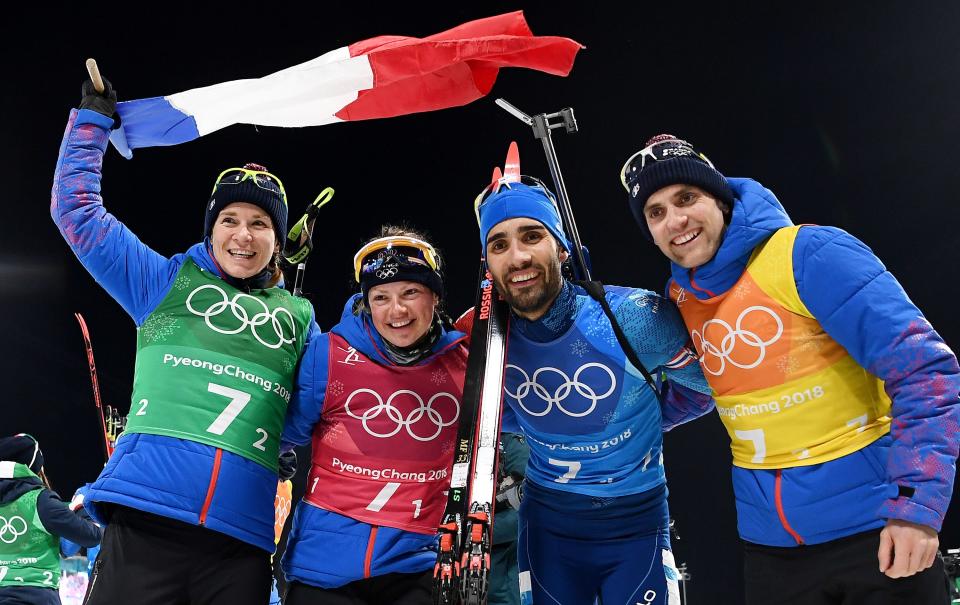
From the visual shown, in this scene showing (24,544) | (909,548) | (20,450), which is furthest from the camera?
(20,450)

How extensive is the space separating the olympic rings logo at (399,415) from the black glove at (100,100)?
5.72ft

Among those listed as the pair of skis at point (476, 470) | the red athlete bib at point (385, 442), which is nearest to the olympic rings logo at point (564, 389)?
the pair of skis at point (476, 470)

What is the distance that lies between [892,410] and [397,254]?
73.5 inches

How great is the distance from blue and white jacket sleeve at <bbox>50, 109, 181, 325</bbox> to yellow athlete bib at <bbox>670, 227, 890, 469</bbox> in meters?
2.28

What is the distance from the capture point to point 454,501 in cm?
245

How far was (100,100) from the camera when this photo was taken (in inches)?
122

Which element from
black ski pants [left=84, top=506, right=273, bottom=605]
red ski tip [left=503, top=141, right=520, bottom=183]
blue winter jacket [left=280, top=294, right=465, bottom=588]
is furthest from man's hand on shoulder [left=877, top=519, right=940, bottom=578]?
black ski pants [left=84, top=506, right=273, bottom=605]

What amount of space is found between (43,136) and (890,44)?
13617mm

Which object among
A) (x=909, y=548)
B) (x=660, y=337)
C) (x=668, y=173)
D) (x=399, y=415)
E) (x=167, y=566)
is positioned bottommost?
(x=167, y=566)

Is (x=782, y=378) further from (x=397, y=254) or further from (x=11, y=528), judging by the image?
(x=11, y=528)

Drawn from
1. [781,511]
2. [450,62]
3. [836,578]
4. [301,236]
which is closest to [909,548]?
[836,578]

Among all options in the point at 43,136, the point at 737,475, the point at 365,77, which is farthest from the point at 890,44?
the point at 43,136

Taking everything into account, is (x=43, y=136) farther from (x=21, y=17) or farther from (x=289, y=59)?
(x=289, y=59)

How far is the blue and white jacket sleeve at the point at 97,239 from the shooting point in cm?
288
